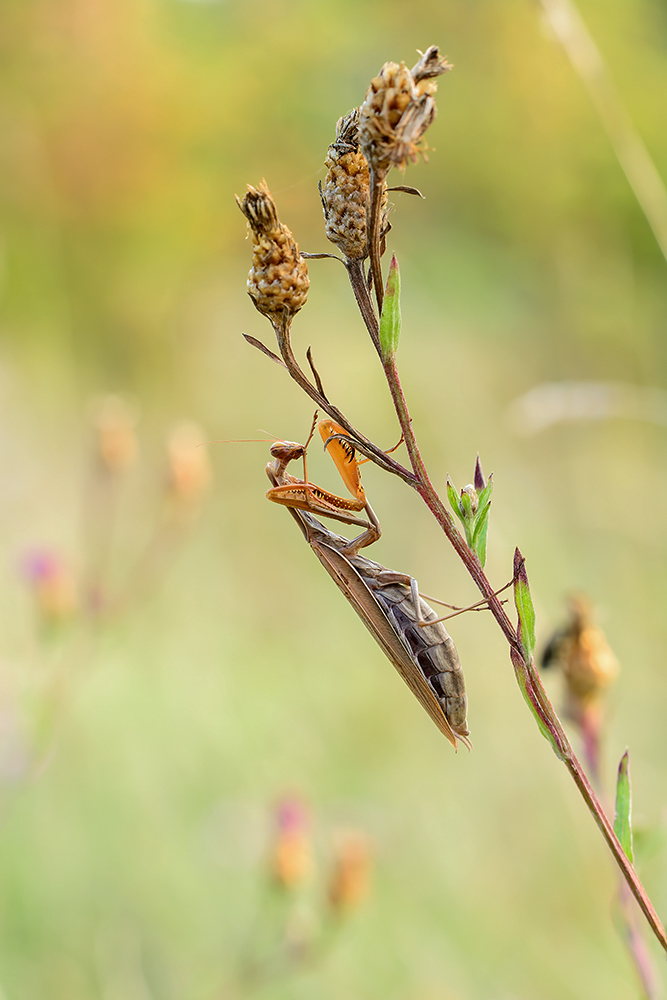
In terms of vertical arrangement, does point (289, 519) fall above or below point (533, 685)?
above

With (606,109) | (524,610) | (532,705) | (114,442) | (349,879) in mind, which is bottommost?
(349,879)

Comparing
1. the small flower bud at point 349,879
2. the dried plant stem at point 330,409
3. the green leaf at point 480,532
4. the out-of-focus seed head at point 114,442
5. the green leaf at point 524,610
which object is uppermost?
the out-of-focus seed head at point 114,442

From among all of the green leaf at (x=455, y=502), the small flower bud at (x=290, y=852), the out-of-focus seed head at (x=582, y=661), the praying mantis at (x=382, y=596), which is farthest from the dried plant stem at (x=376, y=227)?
the small flower bud at (x=290, y=852)

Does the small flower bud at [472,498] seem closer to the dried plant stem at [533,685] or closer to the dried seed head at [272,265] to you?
the dried plant stem at [533,685]

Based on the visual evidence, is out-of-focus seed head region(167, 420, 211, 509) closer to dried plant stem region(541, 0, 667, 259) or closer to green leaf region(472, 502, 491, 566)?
dried plant stem region(541, 0, 667, 259)

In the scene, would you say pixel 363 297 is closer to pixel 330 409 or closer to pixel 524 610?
pixel 330 409

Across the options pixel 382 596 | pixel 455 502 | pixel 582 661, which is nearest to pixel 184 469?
pixel 382 596

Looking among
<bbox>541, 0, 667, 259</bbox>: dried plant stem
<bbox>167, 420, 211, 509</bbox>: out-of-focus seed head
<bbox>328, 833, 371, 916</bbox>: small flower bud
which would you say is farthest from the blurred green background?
<bbox>167, 420, 211, 509</bbox>: out-of-focus seed head
